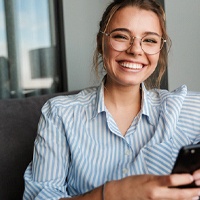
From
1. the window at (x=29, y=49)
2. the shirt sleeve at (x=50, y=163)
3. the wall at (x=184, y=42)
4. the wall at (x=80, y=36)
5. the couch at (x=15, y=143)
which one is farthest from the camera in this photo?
the wall at (x=80, y=36)

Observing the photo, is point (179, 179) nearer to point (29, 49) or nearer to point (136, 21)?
point (136, 21)

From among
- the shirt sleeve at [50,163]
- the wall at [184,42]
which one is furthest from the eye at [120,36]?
the wall at [184,42]

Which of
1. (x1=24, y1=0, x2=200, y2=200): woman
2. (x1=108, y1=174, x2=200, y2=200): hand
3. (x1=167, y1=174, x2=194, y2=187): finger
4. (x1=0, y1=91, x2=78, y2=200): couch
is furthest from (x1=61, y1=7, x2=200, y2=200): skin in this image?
(x1=0, y1=91, x2=78, y2=200): couch

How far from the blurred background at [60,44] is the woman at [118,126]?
1108mm

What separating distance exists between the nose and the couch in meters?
0.53

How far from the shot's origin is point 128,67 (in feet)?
3.76

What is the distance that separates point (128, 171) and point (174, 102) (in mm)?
269

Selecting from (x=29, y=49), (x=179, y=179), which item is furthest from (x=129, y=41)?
(x=29, y=49)

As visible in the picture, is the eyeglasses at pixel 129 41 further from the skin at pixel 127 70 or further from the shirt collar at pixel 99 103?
the shirt collar at pixel 99 103

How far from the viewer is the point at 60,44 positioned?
2.67m

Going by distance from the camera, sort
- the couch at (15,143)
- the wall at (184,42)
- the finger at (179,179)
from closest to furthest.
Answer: the finger at (179,179) → the couch at (15,143) → the wall at (184,42)

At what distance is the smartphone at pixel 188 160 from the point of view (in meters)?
0.73

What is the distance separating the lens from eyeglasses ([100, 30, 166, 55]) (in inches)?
45.2

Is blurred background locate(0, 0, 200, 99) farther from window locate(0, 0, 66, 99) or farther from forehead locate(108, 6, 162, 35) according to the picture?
forehead locate(108, 6, 162, 35)
